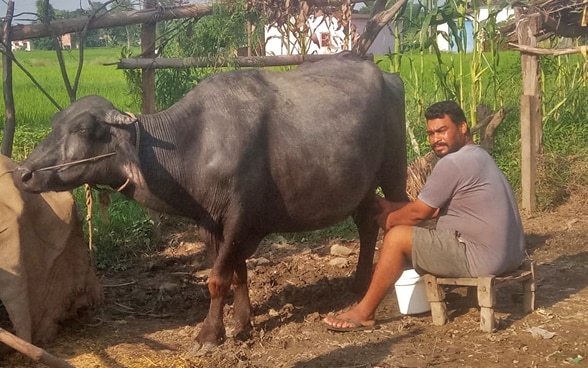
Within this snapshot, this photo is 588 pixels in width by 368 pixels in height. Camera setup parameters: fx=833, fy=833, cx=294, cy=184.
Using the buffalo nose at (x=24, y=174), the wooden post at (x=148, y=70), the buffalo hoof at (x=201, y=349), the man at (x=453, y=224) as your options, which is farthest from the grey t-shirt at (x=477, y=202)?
the wooden post at (x=148, y=70)

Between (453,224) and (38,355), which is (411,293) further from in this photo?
(38,355)

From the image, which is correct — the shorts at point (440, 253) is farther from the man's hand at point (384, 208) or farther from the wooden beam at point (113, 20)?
the wooden beam at point (113, 20)

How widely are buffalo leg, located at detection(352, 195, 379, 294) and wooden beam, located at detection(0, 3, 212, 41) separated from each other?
2.61 m

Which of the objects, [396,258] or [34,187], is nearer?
[34,187]

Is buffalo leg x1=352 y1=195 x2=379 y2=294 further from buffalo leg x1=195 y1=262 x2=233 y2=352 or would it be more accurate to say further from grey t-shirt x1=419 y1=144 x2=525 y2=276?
buffalo leg x1=195 y1=262 x2=233 y2=352

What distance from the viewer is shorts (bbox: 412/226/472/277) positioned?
5.43m

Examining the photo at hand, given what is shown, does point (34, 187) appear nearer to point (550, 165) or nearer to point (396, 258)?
point (396, 258)

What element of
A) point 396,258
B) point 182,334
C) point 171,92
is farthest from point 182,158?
point 171,92

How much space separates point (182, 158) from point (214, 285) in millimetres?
837

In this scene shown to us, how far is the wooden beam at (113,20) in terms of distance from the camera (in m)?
6.91

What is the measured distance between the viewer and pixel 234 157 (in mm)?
5258

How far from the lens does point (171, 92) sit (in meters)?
8.35

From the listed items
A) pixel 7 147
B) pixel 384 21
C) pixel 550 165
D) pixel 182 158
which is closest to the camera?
pixel 182 158

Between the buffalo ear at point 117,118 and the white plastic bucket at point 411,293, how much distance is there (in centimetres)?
215
